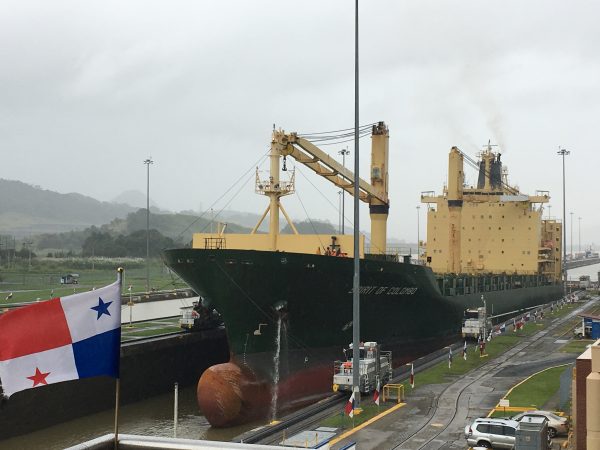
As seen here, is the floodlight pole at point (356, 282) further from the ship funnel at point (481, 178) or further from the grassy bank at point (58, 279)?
the ship funnel at point (481, 178)

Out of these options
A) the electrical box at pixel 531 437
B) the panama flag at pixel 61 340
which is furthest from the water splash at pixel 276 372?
the panama flag at pixel 61 340

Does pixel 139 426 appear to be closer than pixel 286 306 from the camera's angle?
No

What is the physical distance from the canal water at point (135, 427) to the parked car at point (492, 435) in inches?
383

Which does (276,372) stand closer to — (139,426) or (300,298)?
(300,298)

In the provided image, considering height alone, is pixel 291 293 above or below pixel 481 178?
below

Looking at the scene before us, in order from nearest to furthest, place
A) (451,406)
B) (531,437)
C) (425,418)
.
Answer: (531,437)
(425,418)
(451,406)

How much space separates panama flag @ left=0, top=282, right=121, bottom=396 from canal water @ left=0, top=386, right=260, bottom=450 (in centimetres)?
1713

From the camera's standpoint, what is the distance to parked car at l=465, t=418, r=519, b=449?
1568cm

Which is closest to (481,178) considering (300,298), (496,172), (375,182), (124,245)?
(496,172)

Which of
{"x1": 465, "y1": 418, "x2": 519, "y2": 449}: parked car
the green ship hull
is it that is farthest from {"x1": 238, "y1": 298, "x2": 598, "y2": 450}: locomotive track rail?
the green ship hull

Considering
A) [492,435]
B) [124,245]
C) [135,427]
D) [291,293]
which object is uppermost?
[124,245]

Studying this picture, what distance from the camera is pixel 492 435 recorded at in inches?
620

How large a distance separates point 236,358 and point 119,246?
104 m

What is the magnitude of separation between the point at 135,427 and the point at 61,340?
858 inches
